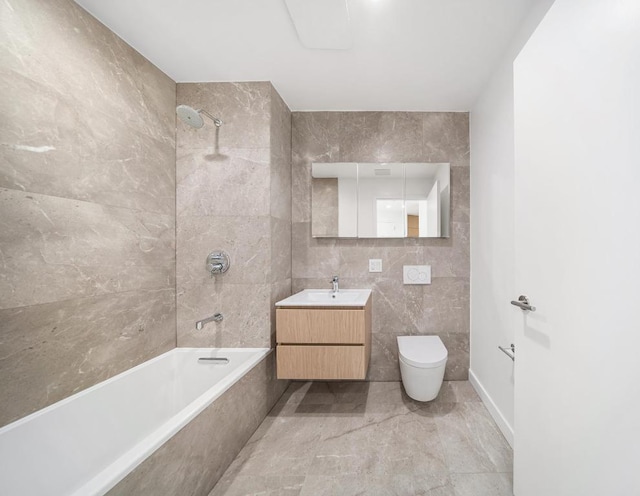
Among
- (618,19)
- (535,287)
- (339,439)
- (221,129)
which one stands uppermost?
(221,129)

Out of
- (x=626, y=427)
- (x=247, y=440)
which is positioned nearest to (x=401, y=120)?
(x=626, y=427)

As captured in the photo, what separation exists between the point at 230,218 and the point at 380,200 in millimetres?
1211

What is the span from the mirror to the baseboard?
1.16 metres

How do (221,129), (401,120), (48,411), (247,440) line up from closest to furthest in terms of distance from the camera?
(48,411) < (247,440) < (221,129) < (401,120)

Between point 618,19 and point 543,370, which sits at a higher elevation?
point 618,19

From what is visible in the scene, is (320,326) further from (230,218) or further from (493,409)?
(493,409)

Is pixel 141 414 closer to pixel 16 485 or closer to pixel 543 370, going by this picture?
pixel 16 485

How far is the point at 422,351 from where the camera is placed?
6.22 ft

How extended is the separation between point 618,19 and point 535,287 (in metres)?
0.82

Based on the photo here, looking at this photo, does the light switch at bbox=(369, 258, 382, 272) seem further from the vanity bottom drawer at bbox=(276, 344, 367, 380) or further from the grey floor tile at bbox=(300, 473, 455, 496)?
the grey floor tile at bbox=(300, 473, 455, 496)

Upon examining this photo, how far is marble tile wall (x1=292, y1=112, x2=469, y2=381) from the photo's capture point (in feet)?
7.47

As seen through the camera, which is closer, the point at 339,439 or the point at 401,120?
the point at 339,439

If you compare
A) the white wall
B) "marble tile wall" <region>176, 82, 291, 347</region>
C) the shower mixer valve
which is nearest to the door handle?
the white wall

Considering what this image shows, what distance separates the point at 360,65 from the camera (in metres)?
1.72
